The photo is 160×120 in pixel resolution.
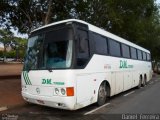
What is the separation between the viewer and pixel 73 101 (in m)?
8.02

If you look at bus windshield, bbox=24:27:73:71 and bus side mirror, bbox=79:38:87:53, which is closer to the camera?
bus windshield, bbox=24:27:73:71

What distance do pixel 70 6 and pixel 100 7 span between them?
2.91 metres

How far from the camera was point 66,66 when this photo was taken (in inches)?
321

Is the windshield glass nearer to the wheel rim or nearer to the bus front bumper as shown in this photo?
the bus front bumper

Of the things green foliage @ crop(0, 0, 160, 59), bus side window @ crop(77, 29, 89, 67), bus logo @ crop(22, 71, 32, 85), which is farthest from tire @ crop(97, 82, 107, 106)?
green foliage @ crop(0, 0, 160, 59)

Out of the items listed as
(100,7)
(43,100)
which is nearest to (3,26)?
(100,7)

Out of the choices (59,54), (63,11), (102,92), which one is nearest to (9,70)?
(63,11)

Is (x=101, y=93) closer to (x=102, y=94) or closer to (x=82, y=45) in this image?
(x=102, y=94)

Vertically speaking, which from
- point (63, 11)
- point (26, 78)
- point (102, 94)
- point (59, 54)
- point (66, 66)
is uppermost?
point (63, 11)

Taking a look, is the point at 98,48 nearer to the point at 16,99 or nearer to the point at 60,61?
the point at 60,61

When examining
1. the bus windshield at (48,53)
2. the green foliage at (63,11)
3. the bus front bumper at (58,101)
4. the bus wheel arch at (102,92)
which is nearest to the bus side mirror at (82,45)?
the bus windshield at (48,53)

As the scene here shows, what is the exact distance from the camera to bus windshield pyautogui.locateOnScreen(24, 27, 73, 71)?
8.31 metres

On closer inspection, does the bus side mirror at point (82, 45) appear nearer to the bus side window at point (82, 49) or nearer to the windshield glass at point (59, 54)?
the bus side window at point (82, 49)

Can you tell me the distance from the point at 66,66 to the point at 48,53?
3.08 ft
